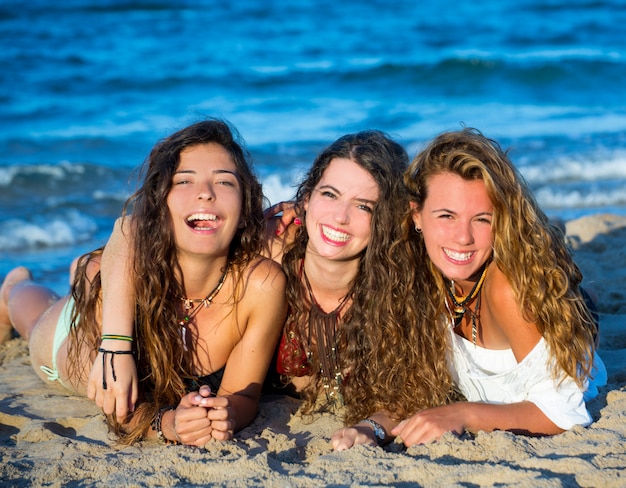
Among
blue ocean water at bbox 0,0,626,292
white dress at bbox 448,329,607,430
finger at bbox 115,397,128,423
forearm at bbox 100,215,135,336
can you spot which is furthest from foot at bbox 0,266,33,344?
white dress at bbox 448,329,607,430

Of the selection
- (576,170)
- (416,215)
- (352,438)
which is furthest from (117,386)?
(576,170)

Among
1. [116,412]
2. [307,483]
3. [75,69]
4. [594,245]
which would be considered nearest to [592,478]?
[307,483]

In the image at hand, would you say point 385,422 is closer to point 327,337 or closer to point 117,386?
point 327,337

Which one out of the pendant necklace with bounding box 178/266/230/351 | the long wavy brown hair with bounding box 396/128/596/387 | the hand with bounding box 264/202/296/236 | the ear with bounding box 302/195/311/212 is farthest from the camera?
the hand with bounding box 264/202/296/236

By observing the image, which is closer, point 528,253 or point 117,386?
point 528,253

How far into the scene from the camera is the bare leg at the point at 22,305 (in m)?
4.96

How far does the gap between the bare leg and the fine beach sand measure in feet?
3.06

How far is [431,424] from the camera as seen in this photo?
10.8 feet

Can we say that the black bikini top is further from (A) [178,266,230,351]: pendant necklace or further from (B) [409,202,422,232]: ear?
(B) [409,202,422,232]: ear

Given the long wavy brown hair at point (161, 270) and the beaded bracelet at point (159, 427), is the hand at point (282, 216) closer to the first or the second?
the long wavy brown hair at point (161, 270)

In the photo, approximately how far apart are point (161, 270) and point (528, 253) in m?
1.70

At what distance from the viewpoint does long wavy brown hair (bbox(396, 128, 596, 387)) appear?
326 cm

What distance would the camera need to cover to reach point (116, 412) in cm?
349

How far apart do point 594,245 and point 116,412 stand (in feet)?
14.0
